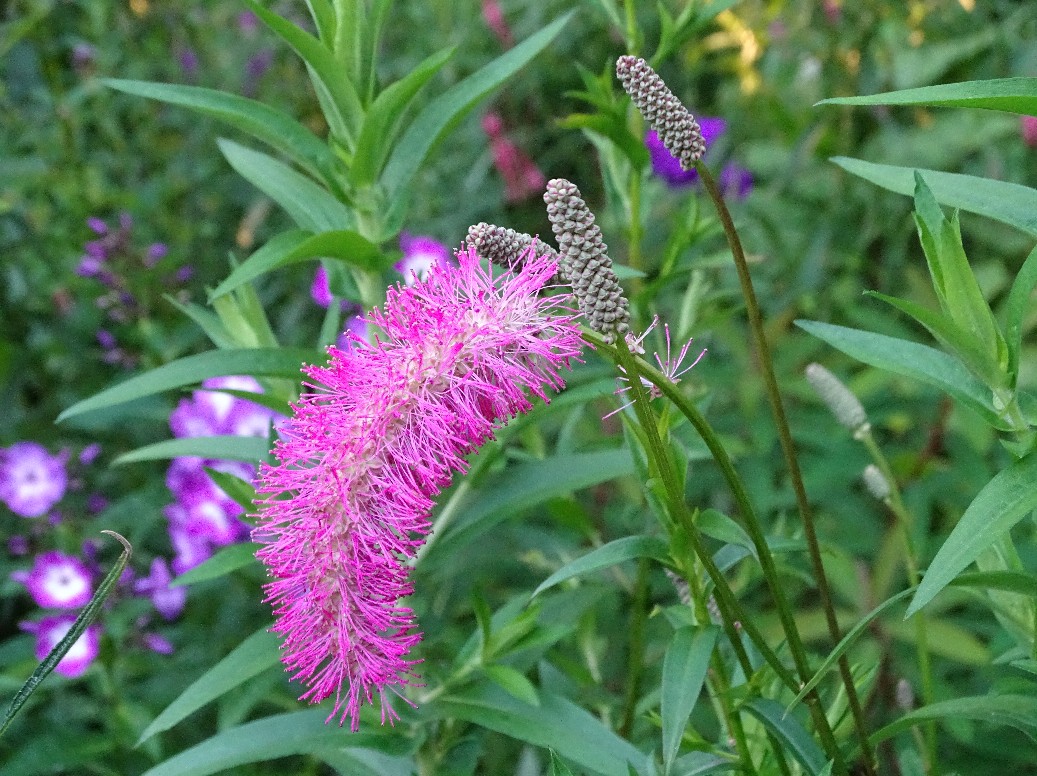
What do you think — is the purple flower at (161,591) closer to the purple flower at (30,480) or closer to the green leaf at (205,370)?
the purple flower at (30,480)

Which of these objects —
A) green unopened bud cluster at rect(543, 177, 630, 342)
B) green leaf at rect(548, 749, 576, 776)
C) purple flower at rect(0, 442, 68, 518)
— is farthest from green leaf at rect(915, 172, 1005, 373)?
purple flower at rect(0, 442, 68, 518)

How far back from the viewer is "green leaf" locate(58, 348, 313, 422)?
1029 mm

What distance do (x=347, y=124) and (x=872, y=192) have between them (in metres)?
1.68

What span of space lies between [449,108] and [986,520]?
0.68 metres

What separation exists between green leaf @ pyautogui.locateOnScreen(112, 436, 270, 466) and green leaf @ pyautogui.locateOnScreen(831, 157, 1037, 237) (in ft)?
2.16

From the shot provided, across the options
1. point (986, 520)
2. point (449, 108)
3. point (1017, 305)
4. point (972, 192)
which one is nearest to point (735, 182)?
point (449, 108)

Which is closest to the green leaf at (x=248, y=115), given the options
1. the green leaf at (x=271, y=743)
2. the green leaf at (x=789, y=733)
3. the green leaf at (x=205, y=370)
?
the green leaf at (x=205, y=370)

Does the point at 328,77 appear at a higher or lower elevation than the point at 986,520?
higher

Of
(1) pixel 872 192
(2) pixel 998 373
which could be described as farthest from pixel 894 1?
(2) pixel 998 373

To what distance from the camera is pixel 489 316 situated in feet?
2.71

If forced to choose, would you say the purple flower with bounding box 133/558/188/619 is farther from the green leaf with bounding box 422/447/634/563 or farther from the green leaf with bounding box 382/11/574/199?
the green leaf with bounding box 382/11/574/199

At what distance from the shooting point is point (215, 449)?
117 centimetres

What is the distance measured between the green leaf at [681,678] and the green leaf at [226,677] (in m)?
0.41

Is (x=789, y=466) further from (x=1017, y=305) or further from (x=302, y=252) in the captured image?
(x=302, y=252)
